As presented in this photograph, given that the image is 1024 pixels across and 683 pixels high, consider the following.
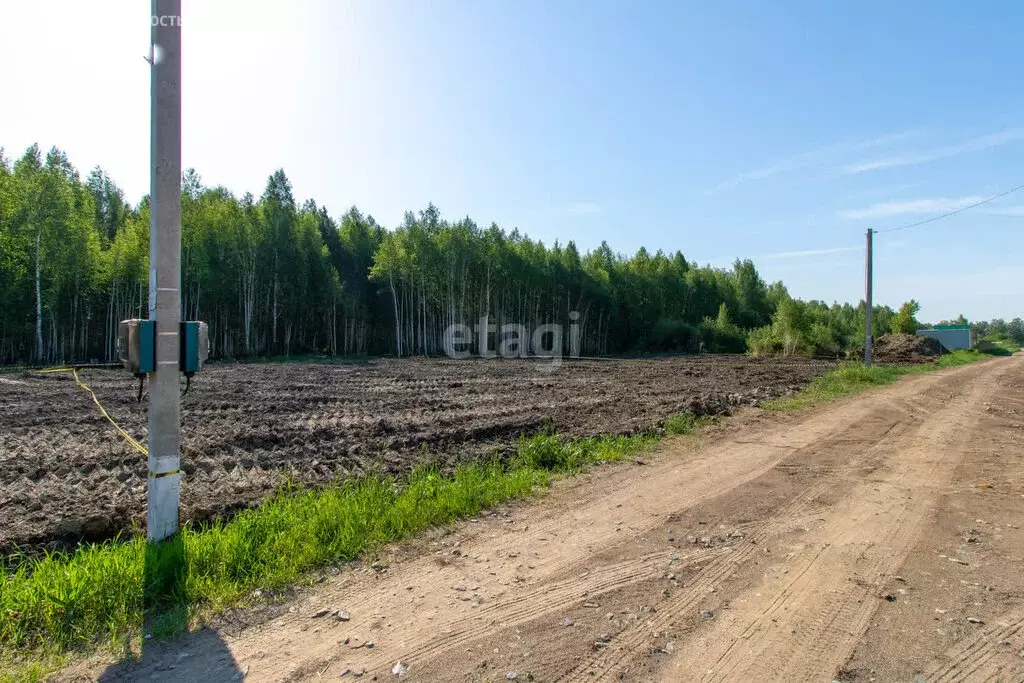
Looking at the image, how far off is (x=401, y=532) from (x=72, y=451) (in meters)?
5.76

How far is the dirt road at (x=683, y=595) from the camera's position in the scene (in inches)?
105

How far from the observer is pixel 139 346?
12.5ft

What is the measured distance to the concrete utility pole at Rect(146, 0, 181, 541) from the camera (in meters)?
3.89

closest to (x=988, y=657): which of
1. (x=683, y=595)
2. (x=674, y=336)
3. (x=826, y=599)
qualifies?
(x=826, y=599)

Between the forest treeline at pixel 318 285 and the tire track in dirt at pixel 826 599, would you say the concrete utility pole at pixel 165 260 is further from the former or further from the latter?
the forest treeline at pixel 318 285

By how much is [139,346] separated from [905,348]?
4518 cm

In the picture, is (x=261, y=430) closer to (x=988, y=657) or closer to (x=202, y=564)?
(x=202, y=564)

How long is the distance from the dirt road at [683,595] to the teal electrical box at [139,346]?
5.89 feet

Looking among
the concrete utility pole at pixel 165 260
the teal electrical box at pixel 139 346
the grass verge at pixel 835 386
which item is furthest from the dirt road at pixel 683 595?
the grass verge at pixel 835 386

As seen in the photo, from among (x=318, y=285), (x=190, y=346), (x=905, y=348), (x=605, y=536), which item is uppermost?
(x=318, y=285)

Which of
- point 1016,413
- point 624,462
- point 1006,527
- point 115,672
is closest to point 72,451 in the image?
point 115,672

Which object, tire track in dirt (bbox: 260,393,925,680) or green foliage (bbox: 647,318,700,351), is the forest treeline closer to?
green foliage (bbox: 647,318,700,351)

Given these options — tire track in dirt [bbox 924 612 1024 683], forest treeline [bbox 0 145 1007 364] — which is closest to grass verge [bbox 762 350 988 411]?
tire track in dirt [bbox 924 612 1024 683]

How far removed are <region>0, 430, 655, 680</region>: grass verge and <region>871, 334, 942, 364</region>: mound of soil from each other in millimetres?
37835
